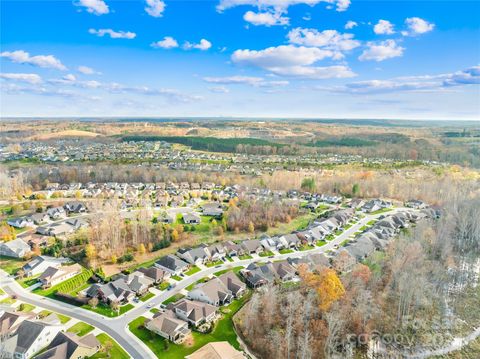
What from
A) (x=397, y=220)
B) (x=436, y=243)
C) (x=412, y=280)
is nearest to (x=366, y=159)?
(x=397, y=220)

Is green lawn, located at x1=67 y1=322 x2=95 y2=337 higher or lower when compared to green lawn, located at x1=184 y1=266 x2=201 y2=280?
higher

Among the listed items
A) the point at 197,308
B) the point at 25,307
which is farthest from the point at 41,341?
the point at 197,308

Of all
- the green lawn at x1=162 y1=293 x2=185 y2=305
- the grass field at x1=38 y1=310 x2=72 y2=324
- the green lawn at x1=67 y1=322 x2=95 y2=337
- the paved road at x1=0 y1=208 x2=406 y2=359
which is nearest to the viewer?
the paved road at x1=0 y1=208 x2=406 y2=359

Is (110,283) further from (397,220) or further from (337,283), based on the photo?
(397,220)

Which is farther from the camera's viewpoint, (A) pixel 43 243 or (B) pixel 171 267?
(A) pixel 43 243

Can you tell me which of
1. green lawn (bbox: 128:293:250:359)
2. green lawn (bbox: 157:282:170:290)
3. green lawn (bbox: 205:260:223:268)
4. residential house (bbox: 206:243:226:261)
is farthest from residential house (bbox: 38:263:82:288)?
residential house (bbox: 206:243:226:261)

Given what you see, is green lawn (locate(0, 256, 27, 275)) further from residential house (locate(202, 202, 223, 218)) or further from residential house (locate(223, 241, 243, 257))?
residential house (locate(202, 202, 223, 218))
